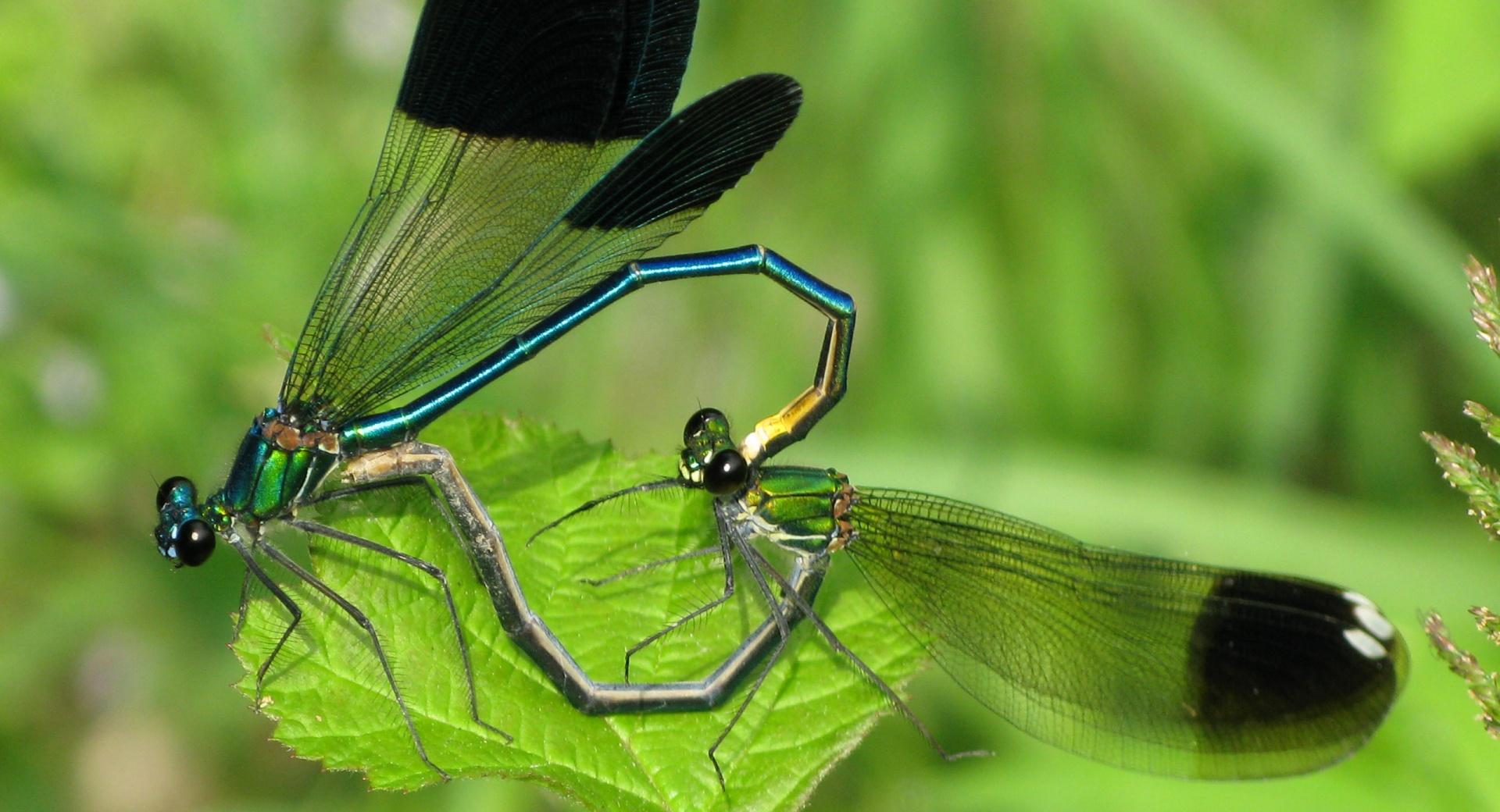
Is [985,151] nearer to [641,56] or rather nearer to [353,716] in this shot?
[641,56]

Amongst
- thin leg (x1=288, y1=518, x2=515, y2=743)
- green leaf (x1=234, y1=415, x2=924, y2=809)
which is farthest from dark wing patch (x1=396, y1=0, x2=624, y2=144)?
thin leg (x1=288, y1=518, x2=515, y2=743)

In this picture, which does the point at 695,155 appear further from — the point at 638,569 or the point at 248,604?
the point at 248,604

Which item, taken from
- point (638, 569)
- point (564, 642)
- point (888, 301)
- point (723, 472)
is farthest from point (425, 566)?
point (888, 301)

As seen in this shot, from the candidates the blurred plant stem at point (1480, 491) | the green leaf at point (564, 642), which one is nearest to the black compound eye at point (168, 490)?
the green leaf at point (564, 642)

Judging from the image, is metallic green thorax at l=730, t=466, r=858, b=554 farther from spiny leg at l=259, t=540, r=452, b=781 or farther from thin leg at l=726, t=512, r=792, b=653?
spiny leg at l=259, t=540, r=452, b=781

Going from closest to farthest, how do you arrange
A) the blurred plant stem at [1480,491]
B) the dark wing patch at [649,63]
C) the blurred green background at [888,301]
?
the blurred plant stem at [1480,491]
the dark wing patch at [649,63]
the blurred green background at [888,301]

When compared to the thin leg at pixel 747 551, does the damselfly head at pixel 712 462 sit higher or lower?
higher

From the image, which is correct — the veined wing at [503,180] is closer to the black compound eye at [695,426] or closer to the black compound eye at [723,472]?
the black compound eye at [695,426]
